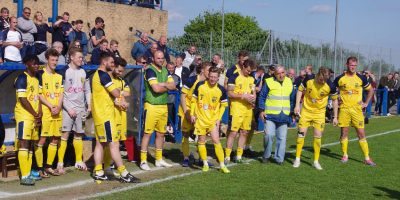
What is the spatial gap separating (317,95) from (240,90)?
1503mm

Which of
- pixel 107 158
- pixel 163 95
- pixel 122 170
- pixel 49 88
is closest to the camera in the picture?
pixel 122 170

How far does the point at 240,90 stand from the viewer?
427 inches

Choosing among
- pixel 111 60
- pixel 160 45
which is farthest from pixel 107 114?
pixel 160 45

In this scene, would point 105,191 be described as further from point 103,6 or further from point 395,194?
point 103,6

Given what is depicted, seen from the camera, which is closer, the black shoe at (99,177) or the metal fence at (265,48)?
the black shoe at (99,177)

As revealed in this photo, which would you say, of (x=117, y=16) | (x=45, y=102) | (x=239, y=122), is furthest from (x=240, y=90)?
(x=117, y=16)

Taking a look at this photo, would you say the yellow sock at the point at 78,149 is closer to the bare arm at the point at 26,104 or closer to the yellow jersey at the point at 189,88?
the bare arm at the point at 26,104

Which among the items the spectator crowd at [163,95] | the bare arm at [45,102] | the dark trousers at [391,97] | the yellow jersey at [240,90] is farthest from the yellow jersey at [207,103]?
the dark trousers at [391,97]

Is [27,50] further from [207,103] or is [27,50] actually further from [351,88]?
[351,88]

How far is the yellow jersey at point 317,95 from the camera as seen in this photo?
36.0 feet

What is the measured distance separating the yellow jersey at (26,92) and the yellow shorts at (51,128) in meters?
0.40

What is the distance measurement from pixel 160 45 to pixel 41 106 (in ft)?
22.1

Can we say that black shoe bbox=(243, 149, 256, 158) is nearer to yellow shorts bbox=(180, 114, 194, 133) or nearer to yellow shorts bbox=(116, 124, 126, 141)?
yellow shorts bbox=(180, 114, 194, 133)

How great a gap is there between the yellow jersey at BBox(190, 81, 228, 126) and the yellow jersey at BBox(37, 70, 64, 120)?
2.37 meters
